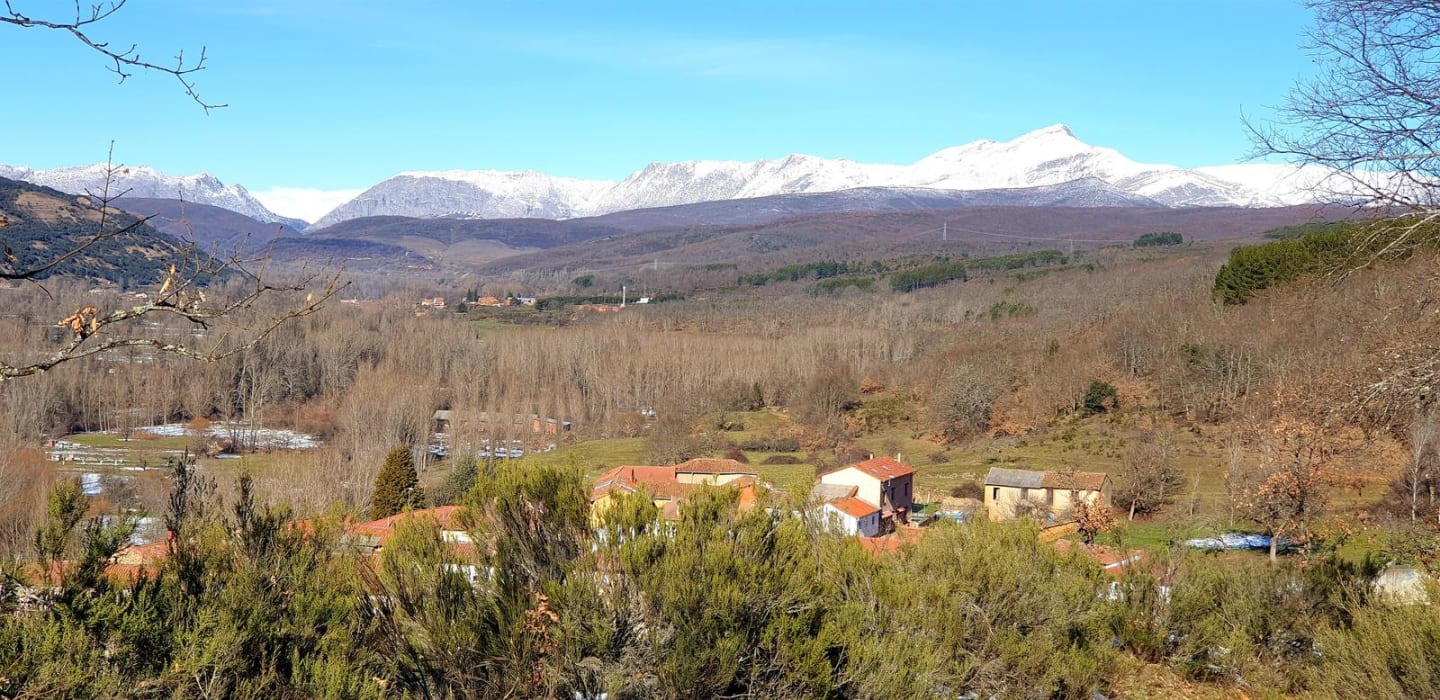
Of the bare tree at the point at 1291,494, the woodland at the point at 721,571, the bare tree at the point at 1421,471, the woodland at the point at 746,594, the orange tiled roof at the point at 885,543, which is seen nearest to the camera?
the woodland at the point at 721,571

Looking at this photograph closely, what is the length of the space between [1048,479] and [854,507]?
9.14m

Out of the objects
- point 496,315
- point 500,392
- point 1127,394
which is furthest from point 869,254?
point 1127,394

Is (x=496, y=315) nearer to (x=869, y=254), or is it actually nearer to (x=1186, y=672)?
(x=869, y=254)

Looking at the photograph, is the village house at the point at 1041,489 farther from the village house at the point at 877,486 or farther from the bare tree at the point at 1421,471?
the bare tree at the point at 1421,471

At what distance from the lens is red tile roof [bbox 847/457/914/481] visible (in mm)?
37656

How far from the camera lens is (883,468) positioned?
38.7m

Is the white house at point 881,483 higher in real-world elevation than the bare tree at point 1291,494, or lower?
lower

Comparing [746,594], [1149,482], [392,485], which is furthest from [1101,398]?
[746,594]

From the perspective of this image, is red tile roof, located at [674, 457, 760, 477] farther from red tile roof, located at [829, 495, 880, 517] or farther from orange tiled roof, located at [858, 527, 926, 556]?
orange tiled roof, located at [858, 527, 926, 556]

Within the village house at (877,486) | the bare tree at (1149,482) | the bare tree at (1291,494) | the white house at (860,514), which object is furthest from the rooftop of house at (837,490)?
the bare tree at (1291,494)

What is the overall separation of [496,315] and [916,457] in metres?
84.1

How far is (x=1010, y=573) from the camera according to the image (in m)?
10.3

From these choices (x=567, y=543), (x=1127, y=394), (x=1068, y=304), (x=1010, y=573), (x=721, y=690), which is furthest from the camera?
(x=1068, y=304)

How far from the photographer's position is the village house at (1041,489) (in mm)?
36500
